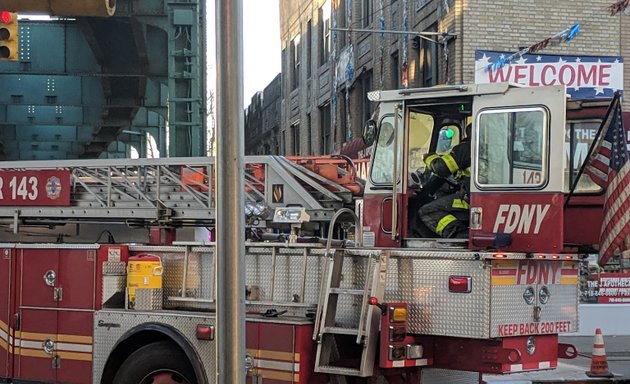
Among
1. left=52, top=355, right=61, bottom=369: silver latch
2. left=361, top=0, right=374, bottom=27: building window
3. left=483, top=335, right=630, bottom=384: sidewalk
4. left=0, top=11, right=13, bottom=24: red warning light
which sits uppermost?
left=361, top=0, right=374, bottom=27: building window

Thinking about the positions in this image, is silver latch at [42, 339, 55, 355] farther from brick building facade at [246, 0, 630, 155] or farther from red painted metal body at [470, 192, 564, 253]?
brick building facade at [246, 0, 630, 155]

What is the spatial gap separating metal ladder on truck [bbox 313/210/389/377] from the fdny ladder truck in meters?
0.01

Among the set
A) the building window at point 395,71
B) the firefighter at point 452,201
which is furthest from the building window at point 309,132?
the firefighter at point 452,201

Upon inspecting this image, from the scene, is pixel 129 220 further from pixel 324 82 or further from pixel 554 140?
pixel 324 82

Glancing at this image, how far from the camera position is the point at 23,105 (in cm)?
2592

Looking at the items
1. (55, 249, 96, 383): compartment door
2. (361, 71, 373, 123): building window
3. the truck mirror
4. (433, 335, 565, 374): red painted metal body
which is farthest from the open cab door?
(361, 71, 373, 123): building window

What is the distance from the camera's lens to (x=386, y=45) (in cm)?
2347

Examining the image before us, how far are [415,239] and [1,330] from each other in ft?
13.4

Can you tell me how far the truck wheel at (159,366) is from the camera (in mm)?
7336

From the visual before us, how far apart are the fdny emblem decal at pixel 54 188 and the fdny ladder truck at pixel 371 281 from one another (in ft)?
5.00

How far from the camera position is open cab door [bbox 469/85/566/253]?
675 centimetres

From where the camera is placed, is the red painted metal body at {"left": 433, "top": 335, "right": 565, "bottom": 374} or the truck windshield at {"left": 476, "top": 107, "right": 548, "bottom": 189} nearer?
the red painted metal body at {"left": 433, "top": 335, "right": 565, "bottom": 374}

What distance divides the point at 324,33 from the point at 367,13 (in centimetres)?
676

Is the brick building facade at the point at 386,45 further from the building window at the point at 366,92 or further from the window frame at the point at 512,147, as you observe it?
the window frame at the point at 512,147
